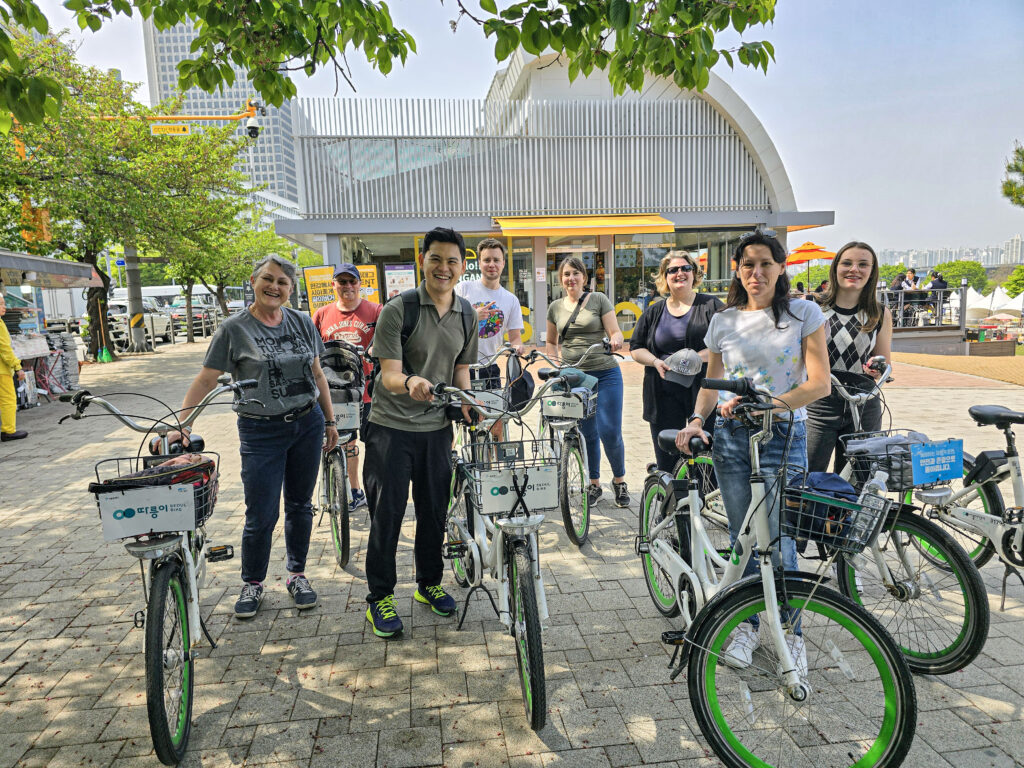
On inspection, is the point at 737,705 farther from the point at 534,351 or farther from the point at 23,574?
the point at 23,574

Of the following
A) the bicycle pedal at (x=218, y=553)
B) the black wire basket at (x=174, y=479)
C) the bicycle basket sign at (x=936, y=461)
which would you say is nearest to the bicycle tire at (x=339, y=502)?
the bicycle pedal at (x=218, y=553)

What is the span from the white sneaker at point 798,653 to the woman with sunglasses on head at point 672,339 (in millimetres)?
1937

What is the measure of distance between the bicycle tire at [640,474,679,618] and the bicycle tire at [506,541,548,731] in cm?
92

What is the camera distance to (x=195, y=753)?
2.57m

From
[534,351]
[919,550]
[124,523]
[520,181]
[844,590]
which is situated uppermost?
[520,181]

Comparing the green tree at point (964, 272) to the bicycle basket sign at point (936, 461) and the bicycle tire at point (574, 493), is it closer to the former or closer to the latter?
the bicycle tire at point (574, 493)

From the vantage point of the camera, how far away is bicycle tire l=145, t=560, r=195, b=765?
Answer: 2.37 meters

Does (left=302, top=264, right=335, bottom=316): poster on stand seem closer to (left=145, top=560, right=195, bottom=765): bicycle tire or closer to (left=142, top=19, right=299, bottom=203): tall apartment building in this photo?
(left=142, top=19, right=299, bottom=203): tall apartment building

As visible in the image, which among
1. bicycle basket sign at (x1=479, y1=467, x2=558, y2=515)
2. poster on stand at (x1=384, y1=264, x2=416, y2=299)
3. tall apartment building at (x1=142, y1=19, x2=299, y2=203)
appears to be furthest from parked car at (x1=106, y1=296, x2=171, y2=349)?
Result: bicycle basket sign at (x1=479, y1=467, x2=558, y2=515)

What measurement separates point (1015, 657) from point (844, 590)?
0.78m

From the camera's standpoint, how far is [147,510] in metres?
→ 2.49

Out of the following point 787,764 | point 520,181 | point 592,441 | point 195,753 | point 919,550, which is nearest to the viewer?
point 787,764

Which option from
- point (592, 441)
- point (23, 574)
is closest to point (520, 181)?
point (592, 441)

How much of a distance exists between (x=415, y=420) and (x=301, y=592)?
4.48 ft
